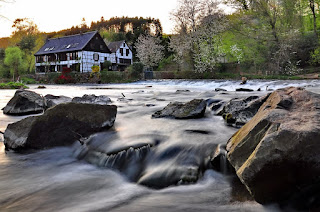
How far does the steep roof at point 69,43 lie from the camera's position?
49.4 metres

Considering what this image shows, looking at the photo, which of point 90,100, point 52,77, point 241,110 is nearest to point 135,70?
point 52,77

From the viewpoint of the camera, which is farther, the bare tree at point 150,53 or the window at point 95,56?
the window at point 95,56

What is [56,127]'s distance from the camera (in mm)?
4457

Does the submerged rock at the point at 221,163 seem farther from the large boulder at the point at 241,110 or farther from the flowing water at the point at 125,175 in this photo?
the large boulder at the point at 241,110

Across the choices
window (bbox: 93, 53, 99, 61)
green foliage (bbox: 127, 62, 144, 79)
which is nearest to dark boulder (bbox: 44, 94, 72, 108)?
green foliage (bbox: 127, 62, 144, 79)

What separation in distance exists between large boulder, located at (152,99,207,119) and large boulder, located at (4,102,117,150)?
184 centimetres

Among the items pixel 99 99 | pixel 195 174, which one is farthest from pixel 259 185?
pixel 99 99

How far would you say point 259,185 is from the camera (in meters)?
2.24

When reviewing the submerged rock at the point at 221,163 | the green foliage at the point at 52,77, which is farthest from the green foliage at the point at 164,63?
the submerged rock at the point at 221,163

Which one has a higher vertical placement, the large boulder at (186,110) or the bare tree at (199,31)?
the bare tree at (199,31)

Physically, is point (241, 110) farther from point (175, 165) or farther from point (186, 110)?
point (175, 165)

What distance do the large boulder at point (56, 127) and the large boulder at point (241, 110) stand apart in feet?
8.50

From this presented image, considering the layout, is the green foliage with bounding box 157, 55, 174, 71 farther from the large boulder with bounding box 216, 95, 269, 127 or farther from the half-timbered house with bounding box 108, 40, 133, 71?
the large boulder with bounding box 216, 95, 269, 127

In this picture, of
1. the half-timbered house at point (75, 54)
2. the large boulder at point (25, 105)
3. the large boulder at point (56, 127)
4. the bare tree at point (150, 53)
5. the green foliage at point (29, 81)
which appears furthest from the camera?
the bare tree at point (150, 53)
